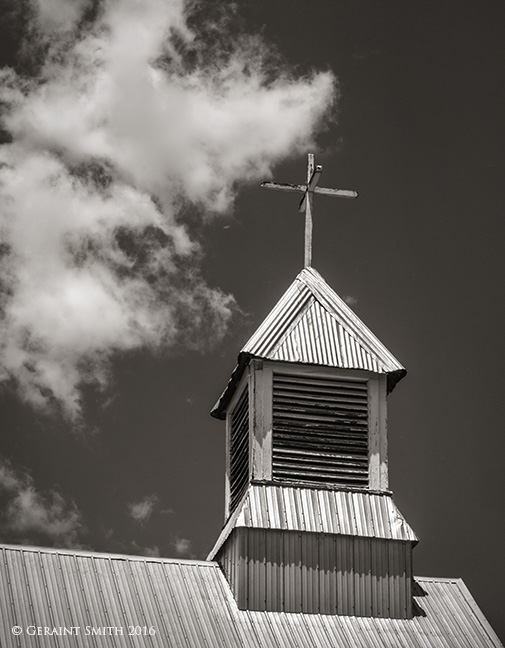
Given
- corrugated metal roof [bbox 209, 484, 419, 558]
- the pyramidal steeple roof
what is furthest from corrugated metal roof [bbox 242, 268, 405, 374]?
corrugated metal roof [bbox 209, 484, 419, 558]

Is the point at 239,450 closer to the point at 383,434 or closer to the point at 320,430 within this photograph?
the point at 320,430

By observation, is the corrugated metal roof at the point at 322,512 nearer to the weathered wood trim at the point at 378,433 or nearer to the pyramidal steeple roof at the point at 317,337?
the weathered wood trim at the point at 378,433

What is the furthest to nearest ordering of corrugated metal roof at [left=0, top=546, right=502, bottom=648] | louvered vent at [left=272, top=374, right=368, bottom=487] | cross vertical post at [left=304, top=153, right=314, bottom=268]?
cross vertical post at [left=304, top=153, right=314, bottom=268] → louvered vent at [left=272, top=374, right=368, bottom=487] → corrugated metal roof at [left=0, top=546, right=502, bottom=648]

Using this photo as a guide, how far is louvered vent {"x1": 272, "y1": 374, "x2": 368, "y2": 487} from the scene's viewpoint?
95.3 ft

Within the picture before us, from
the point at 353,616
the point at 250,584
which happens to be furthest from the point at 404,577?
the point at 250,584

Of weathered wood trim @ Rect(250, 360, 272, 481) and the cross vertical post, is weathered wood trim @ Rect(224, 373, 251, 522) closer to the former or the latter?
weathered wood trim @ Rect(250, 360, 272, 481)

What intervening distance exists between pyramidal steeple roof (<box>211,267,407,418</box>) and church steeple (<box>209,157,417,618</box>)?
26 mm

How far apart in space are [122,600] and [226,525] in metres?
Answer: 3.33

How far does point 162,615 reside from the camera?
27.0 meters

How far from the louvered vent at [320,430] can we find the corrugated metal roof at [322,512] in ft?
1.17

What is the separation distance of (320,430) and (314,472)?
88cm

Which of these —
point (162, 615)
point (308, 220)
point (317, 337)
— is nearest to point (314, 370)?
point (317, 337)

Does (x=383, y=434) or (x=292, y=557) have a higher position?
(x=383, y=434)

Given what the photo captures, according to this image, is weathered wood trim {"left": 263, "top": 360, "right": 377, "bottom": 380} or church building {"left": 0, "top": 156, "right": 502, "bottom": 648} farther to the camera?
weathered wood trim {"left": 263, "top": 360, "right": 377, "bottom": 380}
